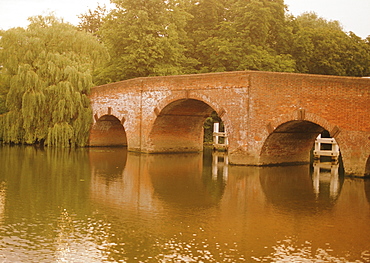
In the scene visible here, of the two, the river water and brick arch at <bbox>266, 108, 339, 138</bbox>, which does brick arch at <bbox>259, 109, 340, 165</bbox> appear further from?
the river water

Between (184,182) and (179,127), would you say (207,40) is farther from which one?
(184,182)

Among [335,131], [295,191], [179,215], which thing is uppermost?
[335,131]

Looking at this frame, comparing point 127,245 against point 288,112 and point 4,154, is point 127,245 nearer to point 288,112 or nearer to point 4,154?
point 288,112

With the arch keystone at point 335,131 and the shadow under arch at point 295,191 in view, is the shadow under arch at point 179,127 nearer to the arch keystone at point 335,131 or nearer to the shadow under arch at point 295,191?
the shadow under arch at point 295,191

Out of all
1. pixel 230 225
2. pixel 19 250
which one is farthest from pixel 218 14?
pixel 19 250

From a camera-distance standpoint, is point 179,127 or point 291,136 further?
point 179,127

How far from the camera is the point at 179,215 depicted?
33.8ft

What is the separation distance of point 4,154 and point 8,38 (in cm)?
749

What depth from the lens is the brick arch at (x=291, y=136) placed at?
1700 centimetres

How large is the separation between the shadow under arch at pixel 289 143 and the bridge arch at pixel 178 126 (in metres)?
4.63

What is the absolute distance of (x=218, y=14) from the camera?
3312 cm

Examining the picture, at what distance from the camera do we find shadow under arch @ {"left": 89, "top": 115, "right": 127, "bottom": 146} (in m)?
27.5

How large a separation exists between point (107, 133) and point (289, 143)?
12.3 metres

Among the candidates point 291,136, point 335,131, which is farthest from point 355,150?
point 291,136
